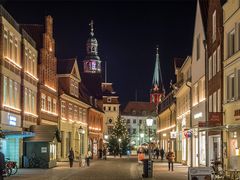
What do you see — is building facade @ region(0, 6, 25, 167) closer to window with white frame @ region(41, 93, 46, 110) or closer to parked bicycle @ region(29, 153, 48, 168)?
parked bicycle @ region(29, 153, 48, 168)

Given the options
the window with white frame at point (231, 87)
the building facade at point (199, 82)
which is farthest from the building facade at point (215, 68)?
the building facade at point (199, 82)

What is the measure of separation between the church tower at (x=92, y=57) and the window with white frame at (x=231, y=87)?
133 meters

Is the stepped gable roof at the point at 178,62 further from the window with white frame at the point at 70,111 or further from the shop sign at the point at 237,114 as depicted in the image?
the shop sign at the point at 237,114

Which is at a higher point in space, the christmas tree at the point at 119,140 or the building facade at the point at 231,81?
the building facade at the point at 231,81

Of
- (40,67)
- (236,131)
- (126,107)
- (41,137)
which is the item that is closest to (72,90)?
(40,67)

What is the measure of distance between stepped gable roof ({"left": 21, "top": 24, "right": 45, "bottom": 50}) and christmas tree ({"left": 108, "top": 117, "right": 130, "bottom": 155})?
155ft

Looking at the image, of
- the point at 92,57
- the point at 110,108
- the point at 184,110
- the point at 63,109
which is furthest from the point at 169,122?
the point at 92,57

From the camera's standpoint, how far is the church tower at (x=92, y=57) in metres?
166

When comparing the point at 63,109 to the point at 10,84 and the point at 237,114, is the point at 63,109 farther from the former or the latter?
the point at 237,114

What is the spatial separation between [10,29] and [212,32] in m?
14.3

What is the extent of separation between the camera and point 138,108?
195 m

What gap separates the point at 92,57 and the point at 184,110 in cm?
11154

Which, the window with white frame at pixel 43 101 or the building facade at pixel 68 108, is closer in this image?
the window with white frame at pixel 43 101

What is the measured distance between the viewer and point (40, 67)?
51.9m
